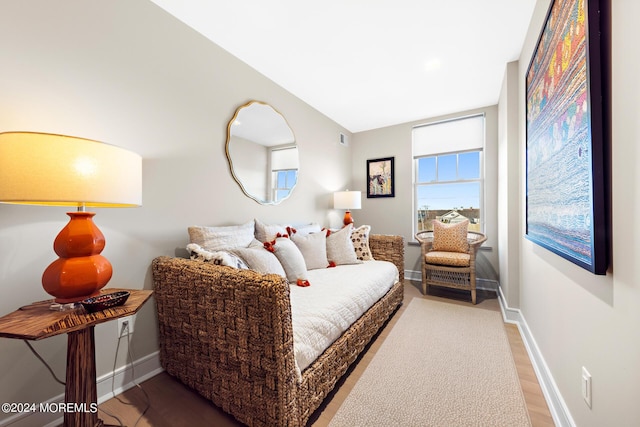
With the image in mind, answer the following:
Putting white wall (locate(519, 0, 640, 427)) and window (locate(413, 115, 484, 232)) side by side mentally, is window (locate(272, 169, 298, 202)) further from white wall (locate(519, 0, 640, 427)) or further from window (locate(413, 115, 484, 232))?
white wall (locate(519, 0, 640, 427))

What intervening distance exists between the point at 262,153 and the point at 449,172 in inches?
109

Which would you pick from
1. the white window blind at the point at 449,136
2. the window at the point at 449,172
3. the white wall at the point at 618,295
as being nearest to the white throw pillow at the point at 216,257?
the white wall at the point at 618,295

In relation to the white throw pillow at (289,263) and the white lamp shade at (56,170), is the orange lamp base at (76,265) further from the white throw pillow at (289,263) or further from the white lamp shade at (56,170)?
the white throw pillow at (289,263)

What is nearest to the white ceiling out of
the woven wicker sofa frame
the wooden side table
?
the woven wicker sofa frame

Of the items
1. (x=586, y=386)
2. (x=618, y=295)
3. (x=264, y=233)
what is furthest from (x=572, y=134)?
(x=264, y=233)

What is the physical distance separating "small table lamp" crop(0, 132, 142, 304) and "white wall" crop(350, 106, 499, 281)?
353 cm

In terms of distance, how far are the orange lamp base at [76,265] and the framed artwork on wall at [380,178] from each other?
3690 millimetres

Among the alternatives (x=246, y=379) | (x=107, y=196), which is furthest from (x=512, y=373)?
(x=107, y=196)

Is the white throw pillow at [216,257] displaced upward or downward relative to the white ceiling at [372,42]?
downward

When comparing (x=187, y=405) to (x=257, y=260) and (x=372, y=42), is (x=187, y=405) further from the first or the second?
(x=372, y=42)

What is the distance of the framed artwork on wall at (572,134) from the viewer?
895 millimetres

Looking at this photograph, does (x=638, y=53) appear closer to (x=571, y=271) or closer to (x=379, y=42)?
(x=571, y=271)

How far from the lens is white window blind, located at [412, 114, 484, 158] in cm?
351

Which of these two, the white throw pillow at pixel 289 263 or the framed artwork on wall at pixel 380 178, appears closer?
the white throw pillow at pixel 289 263
